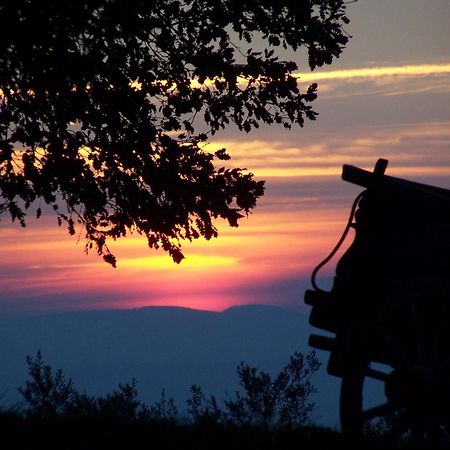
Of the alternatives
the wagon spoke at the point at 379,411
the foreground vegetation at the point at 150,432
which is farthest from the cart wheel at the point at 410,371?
the foreground vegetation at the point at 150,432

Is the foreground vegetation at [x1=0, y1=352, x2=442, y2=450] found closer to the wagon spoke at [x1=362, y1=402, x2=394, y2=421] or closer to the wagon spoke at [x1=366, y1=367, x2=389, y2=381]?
the wagon spoke at [x1=362, y1=402, x2=394, y2=421]

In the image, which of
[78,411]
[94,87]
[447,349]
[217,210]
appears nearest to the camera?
[447,349]

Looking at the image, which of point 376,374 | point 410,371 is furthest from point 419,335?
point 376,374

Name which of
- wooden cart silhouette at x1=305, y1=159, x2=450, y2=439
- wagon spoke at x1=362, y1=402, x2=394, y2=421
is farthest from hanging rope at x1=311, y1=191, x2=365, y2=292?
wagon spoke at x1=362, y1=402, x2=394, y2=421

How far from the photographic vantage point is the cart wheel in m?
9.13

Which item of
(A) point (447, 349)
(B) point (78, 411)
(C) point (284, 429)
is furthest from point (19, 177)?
(A) point (447, 349)

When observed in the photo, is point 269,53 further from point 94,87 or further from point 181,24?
point 94,87

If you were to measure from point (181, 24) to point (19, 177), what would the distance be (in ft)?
9.97

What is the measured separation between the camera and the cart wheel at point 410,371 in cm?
913

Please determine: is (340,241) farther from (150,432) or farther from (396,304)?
(150,432)

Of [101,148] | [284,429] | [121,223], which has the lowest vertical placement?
[284,429]

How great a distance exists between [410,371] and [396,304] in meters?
0.62

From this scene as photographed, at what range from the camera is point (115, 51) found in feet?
43.7

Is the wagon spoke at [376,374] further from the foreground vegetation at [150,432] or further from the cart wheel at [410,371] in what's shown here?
the foreground vegetation at [150,432]
